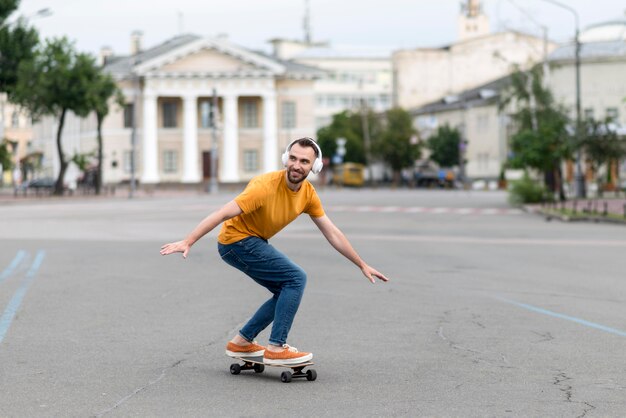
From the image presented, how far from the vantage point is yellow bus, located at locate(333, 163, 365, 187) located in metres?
106

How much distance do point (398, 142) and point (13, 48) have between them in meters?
41.6

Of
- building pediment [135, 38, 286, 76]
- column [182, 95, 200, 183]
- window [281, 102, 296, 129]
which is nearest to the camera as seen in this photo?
building pediment [135, 38, 286, 76]

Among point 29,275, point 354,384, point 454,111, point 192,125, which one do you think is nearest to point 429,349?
point 354,384

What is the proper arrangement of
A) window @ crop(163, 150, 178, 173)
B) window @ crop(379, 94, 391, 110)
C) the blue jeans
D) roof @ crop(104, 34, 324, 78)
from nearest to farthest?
1. the blue jeans
2. roof @ crop(104, 34, 324, 78)
3. window @ crop(163, 150, 178, 173)
4. window @ crop(379, 94, 391, 110)

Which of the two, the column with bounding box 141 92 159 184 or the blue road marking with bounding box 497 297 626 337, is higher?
the column with bounding box 141 92 159 184

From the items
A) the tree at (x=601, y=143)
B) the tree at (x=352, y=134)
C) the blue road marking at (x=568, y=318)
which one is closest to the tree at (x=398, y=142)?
the tree at (x=352, y=134)

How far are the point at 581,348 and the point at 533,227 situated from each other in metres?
23.5

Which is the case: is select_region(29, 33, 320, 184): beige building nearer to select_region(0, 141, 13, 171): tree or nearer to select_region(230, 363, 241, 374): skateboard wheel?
select_region(0, 141, 13, 171): tree

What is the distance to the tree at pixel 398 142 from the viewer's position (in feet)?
341

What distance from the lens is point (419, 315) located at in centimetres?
1240

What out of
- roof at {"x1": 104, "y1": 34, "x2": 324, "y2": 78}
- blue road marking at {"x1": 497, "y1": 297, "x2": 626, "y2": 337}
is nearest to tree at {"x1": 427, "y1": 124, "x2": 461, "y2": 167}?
roof at {"x1": 104, "y1": 34, "x2": 324, "y2": 78}

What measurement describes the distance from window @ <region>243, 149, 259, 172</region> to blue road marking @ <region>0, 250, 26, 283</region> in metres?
74.5

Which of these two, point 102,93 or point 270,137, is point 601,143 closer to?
point 102,93

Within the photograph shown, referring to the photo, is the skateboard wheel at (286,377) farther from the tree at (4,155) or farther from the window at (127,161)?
the window at (127,161)
